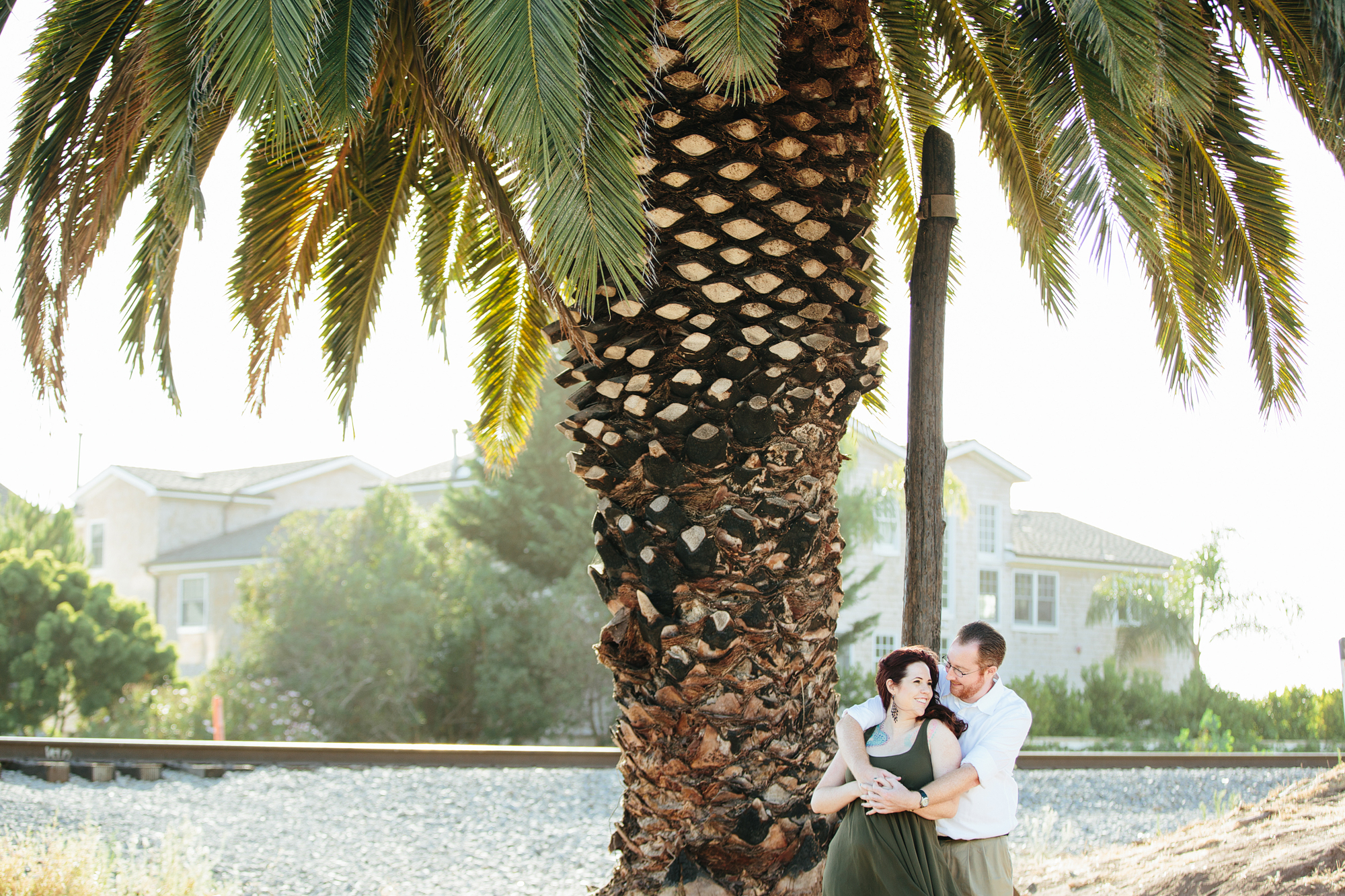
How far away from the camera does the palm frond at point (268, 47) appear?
12.3 feet

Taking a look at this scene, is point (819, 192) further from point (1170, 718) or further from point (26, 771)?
point (1170, 718)

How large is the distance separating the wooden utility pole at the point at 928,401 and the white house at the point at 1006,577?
727 inches

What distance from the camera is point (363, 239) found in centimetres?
674

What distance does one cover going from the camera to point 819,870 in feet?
14.2

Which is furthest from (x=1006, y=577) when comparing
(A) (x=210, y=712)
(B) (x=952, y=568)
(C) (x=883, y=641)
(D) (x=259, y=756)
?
(D) (x=259, y=756)

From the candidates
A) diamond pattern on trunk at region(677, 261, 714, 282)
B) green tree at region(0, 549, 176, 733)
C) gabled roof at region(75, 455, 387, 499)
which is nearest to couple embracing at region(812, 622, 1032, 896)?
diamond pattern on trunk at region(677, 261, 714, 282)

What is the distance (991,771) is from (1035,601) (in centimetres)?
2485

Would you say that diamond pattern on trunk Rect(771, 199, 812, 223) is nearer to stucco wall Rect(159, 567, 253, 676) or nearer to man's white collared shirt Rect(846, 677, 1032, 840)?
man's white collared shirt Rect(846, 677, 1032, 840)

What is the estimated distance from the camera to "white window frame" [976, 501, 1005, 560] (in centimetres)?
2581

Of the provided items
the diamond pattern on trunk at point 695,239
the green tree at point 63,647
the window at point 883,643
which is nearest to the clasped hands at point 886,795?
the diamond pattern on trunk at point 695,239

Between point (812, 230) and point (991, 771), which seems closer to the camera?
point (991, 771)

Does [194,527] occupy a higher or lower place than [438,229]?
lower

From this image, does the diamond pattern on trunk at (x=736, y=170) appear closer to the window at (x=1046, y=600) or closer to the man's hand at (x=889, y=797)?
the man's hand at (x=889, y=797)

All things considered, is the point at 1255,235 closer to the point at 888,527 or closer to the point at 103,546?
the point at 888,527
